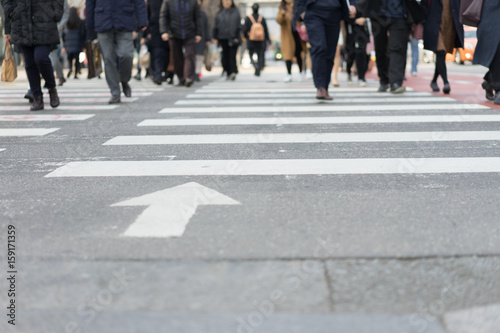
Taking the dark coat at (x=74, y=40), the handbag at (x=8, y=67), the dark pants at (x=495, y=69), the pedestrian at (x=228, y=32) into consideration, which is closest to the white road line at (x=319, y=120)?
the dark pants at (x=495, y=69)

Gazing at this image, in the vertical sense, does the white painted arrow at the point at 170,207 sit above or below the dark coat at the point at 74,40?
above

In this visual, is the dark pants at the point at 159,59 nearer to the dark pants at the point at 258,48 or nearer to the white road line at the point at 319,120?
the dark pants at the point at 258,48

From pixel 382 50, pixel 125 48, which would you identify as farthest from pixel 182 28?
pixel 382 50

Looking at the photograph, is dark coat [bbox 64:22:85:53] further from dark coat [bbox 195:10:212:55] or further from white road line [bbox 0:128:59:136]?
white road line [bbox 0:128:59:136]

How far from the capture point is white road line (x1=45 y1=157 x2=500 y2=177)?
4.76m

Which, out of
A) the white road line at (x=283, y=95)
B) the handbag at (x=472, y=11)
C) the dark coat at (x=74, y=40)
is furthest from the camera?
the dark coat at (x=74, y=40)

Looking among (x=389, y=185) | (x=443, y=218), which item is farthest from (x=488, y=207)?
(x=389, y=185)

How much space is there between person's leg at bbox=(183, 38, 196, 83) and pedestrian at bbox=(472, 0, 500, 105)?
6.24m

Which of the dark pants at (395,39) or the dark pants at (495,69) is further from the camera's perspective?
the dark pants at (395,39)

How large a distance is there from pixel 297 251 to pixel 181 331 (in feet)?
2.96

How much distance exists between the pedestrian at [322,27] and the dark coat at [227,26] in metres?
7.61

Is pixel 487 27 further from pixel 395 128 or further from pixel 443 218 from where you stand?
pixel 443 218

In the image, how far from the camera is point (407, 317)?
227 cm

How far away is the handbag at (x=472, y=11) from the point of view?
328 inches
